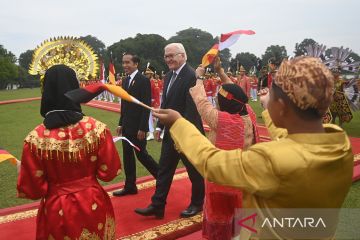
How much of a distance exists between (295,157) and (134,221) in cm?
284

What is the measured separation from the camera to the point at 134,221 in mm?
3650

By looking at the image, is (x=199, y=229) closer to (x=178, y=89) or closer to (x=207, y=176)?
(x=178, y=89)

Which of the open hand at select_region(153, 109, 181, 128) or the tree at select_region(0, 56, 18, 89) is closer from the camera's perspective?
the open hand at select_region(153, 109, 181, 128)

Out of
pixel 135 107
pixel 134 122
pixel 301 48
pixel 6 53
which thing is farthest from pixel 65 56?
pixel 6 53

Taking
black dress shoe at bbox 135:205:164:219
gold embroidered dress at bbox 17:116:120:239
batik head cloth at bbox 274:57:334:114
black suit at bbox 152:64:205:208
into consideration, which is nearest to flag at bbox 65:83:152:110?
gold embroidered dress at bbox 17:116:120:239

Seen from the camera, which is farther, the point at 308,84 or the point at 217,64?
the point at 217,64

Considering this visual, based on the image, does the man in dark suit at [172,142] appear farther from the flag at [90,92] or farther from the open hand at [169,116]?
the open hand at [169,116]

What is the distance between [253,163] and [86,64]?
2.66m

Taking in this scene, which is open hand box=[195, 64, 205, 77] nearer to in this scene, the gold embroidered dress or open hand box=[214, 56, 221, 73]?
open hand box=[214, 56, 221, 73]

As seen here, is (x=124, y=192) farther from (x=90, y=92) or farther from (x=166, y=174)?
(x=90, y=92)

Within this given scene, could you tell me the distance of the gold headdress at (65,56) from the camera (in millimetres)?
3145

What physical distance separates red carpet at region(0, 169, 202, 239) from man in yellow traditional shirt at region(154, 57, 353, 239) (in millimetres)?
2279

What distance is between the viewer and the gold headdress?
10.3 feet

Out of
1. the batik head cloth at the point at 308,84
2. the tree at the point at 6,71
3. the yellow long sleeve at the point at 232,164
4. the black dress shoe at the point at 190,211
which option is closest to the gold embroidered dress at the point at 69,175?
the yellow long sleeve at the point at 232,164
